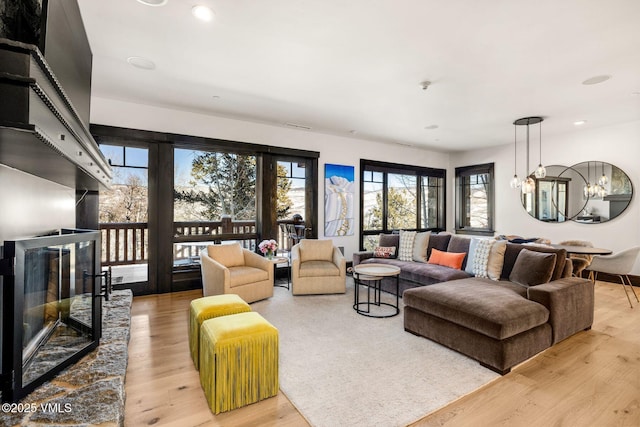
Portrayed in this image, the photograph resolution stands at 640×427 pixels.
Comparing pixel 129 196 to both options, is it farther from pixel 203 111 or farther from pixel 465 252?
pixel 465 252

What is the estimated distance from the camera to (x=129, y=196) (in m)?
4.57

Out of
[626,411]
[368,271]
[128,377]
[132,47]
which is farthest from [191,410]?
[132,47]

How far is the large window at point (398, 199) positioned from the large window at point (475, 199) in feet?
1.36

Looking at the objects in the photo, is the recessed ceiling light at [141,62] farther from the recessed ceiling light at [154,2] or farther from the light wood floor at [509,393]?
the light wood floor at [509,393]

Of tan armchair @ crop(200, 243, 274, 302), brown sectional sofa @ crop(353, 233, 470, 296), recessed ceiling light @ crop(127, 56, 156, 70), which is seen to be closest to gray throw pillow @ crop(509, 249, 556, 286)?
brown sectional sofa @ crop(353, 233, 470, 296)

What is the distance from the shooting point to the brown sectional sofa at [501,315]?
245 centimetres

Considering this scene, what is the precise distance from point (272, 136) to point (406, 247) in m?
3.02

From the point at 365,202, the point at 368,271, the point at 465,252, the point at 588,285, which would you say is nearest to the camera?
the point at 588,285

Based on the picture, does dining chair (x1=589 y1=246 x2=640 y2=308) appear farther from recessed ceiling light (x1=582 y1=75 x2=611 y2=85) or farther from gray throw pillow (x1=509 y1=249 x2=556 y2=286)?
recessed ceiling light (x1=582 y1=75 x2=611 y2=85)

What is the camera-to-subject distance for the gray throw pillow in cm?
321

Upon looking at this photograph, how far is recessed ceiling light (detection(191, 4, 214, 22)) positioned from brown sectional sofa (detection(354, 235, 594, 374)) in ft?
9.91

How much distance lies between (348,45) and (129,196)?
12.3 feet

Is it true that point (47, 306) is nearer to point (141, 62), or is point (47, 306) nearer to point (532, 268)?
point (141, 62)

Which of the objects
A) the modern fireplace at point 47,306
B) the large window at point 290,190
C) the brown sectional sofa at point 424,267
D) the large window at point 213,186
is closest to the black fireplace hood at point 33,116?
the modern fireplace at point 47,306
